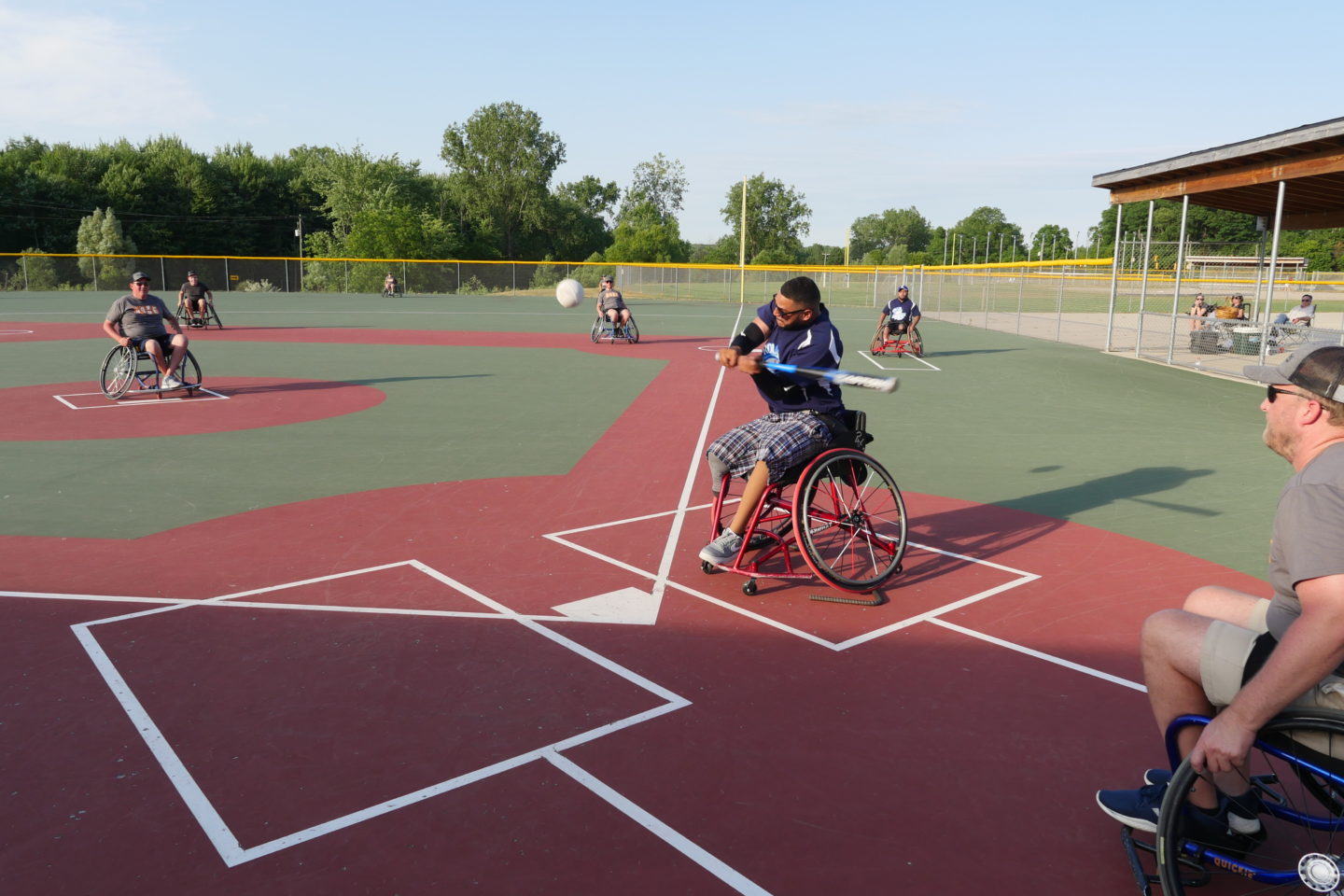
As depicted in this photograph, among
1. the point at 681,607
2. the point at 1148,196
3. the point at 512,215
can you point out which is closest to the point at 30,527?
the point at 681,607

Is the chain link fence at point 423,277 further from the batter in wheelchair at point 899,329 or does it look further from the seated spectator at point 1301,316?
the batter in wheelchair at point 899,329

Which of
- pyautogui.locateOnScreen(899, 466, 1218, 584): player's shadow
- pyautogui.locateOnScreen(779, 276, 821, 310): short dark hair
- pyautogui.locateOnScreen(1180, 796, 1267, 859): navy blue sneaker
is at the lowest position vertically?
pyautogui.locateOnScreen(899, 466, 1218, 584): player's shadow

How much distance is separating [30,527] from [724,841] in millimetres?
6615

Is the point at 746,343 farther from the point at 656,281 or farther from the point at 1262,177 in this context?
the point at 656,281

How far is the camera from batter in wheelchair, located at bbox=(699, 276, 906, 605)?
595 centimetres

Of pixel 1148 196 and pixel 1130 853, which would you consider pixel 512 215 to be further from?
pixel 1130 853

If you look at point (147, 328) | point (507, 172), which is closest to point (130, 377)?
point (147, 328)

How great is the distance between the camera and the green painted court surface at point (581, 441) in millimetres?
8117

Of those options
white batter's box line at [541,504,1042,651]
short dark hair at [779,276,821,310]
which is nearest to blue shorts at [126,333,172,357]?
white batter's box line at [541,504,1042,651]

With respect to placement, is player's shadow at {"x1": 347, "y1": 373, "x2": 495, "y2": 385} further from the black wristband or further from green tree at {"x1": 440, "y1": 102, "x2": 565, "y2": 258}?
green tree at {"x1": 440, "y1": 102, "x2": 565, "y2": 258}

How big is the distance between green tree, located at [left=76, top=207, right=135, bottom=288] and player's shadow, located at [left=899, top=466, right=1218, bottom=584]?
178 ft

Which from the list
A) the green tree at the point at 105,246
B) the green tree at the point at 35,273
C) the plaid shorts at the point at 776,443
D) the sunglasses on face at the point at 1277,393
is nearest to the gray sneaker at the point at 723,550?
the plaid shorts at the point at 776,443

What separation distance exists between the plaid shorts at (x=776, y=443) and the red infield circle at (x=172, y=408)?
7841 mm

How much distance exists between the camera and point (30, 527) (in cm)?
731
